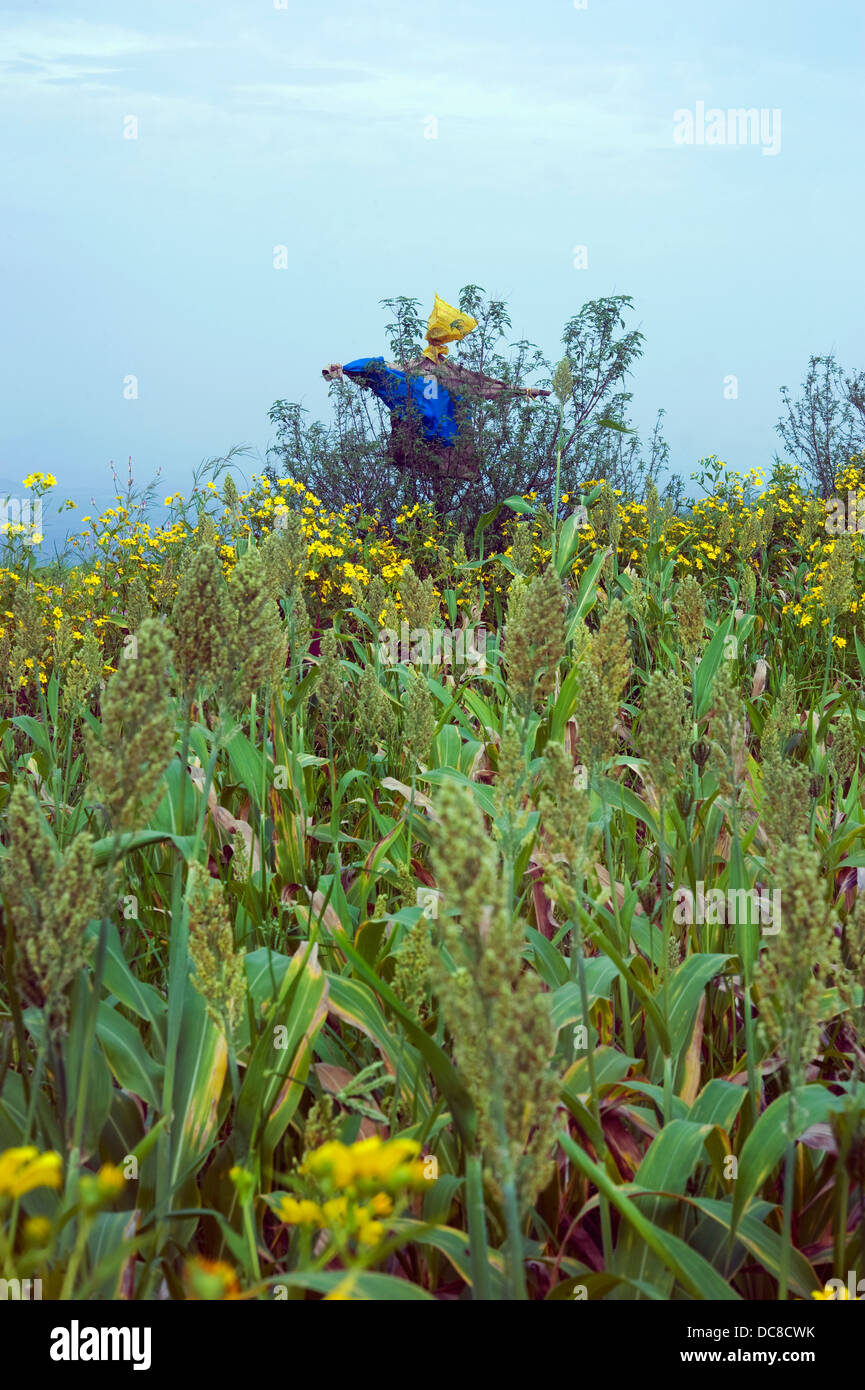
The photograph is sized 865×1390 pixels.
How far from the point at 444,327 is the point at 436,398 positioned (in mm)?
656

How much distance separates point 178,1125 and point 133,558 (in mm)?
5241

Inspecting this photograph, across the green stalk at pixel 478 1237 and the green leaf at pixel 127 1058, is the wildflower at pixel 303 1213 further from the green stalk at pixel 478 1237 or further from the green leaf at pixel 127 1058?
the green leaf at pixel 127 1058

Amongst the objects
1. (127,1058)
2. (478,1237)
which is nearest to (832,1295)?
(478,1237)

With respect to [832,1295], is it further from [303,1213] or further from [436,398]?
[436,398]

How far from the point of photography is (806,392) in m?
12.2

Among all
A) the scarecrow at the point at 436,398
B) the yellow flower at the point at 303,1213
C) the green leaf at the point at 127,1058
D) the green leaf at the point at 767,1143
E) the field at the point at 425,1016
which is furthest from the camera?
the scarecrow at the point at 436,398

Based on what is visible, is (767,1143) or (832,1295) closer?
(832,1295)

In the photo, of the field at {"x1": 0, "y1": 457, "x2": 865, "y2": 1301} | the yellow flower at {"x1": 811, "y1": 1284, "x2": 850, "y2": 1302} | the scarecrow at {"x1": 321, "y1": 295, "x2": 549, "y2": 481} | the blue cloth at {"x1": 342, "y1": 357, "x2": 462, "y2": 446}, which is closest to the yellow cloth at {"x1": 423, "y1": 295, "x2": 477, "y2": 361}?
the scarecrow at {"x1": 321, "y1": 295, "x2": 549, "y2": 481}

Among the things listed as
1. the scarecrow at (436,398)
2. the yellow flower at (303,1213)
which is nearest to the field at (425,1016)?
the yellow flower at (303,1213)

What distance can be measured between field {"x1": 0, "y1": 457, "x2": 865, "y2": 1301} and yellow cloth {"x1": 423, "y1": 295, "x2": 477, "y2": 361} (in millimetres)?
6163

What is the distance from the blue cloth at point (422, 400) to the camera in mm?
8078

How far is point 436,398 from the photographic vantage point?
26.7 feet

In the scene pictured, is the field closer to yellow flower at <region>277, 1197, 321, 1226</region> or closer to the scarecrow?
yellow flower at <region>277, 1197, 321, 1226</region>
